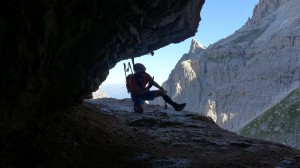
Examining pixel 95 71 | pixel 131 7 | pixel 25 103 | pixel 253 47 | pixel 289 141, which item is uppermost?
pixel 253 47

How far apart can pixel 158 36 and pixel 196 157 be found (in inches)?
439

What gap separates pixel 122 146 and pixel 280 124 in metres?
103

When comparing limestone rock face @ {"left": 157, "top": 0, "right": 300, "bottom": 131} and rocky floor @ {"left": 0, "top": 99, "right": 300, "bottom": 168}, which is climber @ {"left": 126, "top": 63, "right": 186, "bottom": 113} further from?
limestone rock face @ {"left": 157, "top": 0, "right": 300, "bottom": 131}

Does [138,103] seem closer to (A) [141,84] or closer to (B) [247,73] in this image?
(A) [141,84]

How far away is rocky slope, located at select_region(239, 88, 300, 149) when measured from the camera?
335 ft

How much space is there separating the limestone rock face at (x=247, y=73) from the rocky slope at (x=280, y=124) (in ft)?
47.6

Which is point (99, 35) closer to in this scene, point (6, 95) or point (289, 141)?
point (6, 95)

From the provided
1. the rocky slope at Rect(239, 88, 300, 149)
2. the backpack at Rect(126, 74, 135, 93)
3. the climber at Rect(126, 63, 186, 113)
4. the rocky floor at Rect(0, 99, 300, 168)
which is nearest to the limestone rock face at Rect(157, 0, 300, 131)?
the rocky slope at Rect(239, 88, 300, 149)

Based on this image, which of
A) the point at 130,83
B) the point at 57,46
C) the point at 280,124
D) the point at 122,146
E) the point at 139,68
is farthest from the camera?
the point at 280,124

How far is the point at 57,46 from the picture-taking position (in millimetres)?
10125

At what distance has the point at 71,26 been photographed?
33.7ft

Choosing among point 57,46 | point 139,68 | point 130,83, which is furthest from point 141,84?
point 57,46

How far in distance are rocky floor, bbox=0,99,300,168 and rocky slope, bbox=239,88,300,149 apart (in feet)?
289

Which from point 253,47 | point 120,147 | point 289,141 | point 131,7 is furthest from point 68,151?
point 253,47
